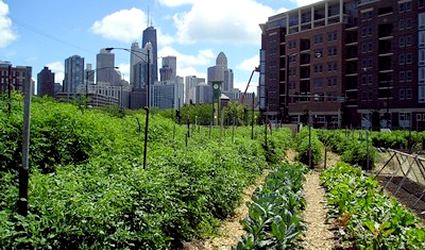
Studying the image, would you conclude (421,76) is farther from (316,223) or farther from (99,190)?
(99,190)

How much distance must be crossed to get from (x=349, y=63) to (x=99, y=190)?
74.9 meters

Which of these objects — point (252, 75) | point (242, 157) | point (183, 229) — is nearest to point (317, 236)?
point (183, 229)

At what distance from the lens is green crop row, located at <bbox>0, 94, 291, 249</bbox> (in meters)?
4.15

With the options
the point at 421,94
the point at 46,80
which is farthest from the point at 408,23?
the point at 46,80

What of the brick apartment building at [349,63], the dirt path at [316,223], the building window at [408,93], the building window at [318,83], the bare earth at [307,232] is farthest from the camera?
the building window at [318,83]

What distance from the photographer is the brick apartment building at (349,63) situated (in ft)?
212

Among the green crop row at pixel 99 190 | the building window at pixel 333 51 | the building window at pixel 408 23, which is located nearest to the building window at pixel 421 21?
the building window at pixel 408 23

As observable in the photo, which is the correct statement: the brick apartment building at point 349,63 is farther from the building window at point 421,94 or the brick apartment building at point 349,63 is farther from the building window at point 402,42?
the building window at point 421,94

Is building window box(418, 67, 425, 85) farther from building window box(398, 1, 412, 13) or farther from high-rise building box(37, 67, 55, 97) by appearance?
high-rise building box(37, 67, 55, 97)

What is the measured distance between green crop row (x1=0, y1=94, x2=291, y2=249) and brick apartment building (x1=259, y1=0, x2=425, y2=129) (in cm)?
4803

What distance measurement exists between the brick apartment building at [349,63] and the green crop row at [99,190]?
4803 centimetres

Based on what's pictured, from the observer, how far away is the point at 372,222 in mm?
7180

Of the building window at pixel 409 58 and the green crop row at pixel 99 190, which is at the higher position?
the building window at pixel 409 58

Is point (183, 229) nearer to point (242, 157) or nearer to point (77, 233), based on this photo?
point (77, 233)
